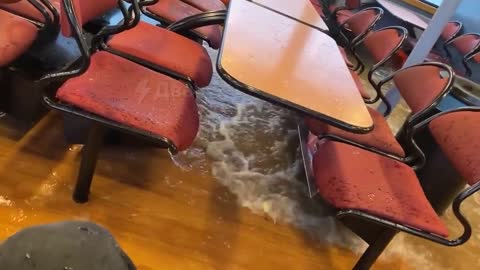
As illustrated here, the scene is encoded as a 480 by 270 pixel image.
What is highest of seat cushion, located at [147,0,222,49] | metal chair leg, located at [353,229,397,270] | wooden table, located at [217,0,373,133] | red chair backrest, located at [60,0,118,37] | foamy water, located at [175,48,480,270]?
wooden table, located at [217,0,373,133]

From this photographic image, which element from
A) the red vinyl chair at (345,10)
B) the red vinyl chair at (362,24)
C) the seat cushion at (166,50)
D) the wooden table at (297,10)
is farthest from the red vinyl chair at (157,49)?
the red vinyl chair at (345,10)

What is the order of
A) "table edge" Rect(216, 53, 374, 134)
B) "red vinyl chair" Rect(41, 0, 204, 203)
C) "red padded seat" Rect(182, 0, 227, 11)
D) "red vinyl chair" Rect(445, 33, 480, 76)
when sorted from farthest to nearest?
"red vinyl chair" Rect(445, 33, 480, 76), "red padded seat" Rect(182, 0, 227, 11), "red vinyl chair" Rect(41, 0, 204, 203), "table edge" Rect(216, 53, 374, 134)

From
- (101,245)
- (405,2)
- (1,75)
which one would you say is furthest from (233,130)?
(405,2)

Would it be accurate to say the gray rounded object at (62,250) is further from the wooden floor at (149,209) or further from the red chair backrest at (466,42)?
the red chair backrest at (466,42)

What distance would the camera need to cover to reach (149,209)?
181 cm

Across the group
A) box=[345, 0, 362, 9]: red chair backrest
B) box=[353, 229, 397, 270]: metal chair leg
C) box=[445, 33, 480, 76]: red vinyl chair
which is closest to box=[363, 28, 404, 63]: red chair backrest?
box=[353, 229, 397, 270]: metal chair leg

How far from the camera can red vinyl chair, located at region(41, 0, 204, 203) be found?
141cm

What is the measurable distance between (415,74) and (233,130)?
3.13ft

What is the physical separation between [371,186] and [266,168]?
2.56 feet

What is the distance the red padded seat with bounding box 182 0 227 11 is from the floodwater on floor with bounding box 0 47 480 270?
30.0 inches

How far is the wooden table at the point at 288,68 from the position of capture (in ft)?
4.33

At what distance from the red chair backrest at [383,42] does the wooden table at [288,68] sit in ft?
2.16

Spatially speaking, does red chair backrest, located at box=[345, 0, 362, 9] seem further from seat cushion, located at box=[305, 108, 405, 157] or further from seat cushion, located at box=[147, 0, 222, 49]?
seat cushion, located at box=[305, 108, 405, 157]

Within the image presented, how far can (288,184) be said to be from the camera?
7.37 ft
